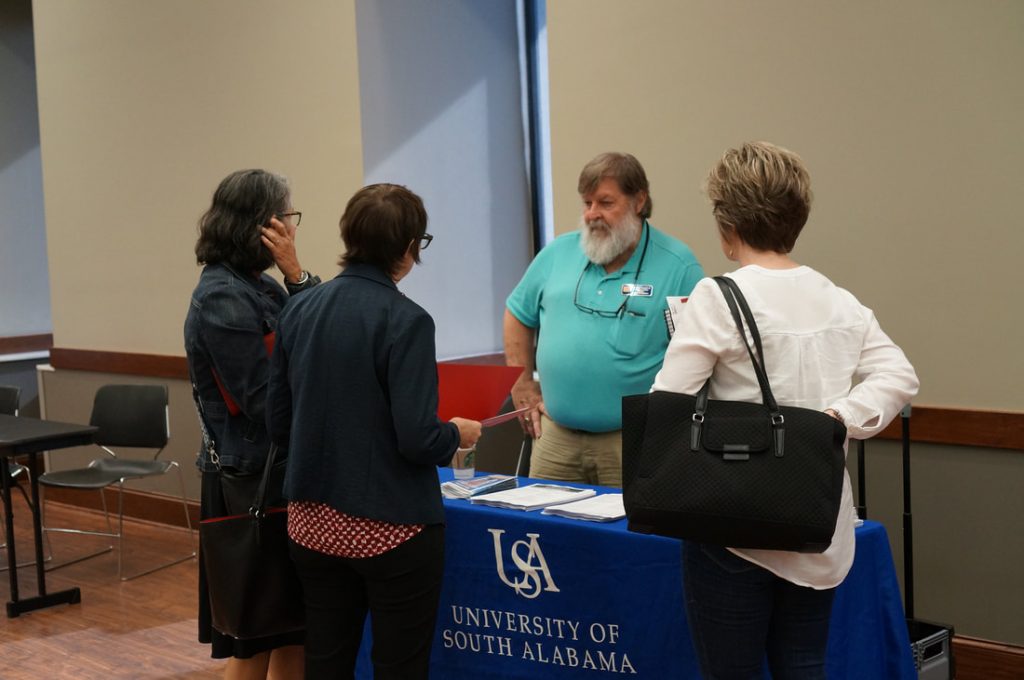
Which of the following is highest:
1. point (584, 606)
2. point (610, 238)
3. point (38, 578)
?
point (610, 238)

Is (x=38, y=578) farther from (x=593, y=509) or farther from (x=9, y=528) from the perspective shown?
(x=593, y=509)

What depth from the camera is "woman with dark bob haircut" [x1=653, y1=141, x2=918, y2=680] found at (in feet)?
6.08

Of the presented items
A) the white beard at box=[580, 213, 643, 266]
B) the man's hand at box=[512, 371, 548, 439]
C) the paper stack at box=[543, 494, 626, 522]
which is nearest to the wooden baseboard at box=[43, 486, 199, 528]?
the man's hand at box=[512, 371, 548, 439]

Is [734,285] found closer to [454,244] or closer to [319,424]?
[319,424]

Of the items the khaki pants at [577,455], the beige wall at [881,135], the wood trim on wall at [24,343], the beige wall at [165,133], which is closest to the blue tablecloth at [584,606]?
the khaki pants at [577,455]

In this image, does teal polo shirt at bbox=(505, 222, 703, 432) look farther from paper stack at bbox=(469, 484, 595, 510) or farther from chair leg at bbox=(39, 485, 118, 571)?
chair leg at bbox=(39, 485, 118, 571)

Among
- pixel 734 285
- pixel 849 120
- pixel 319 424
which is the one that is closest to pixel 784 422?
pixel 734 285

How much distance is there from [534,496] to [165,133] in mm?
3825

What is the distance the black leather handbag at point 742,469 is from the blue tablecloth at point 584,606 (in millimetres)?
672

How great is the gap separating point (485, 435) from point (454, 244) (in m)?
1.03

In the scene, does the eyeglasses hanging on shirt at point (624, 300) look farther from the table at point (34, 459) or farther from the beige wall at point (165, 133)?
the table at point (34, 459)

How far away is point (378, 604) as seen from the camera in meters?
2.33

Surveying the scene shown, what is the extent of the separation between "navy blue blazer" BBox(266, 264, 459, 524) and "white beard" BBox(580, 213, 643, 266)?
107cm

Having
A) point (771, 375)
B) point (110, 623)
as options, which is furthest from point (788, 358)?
point (110, 623)
